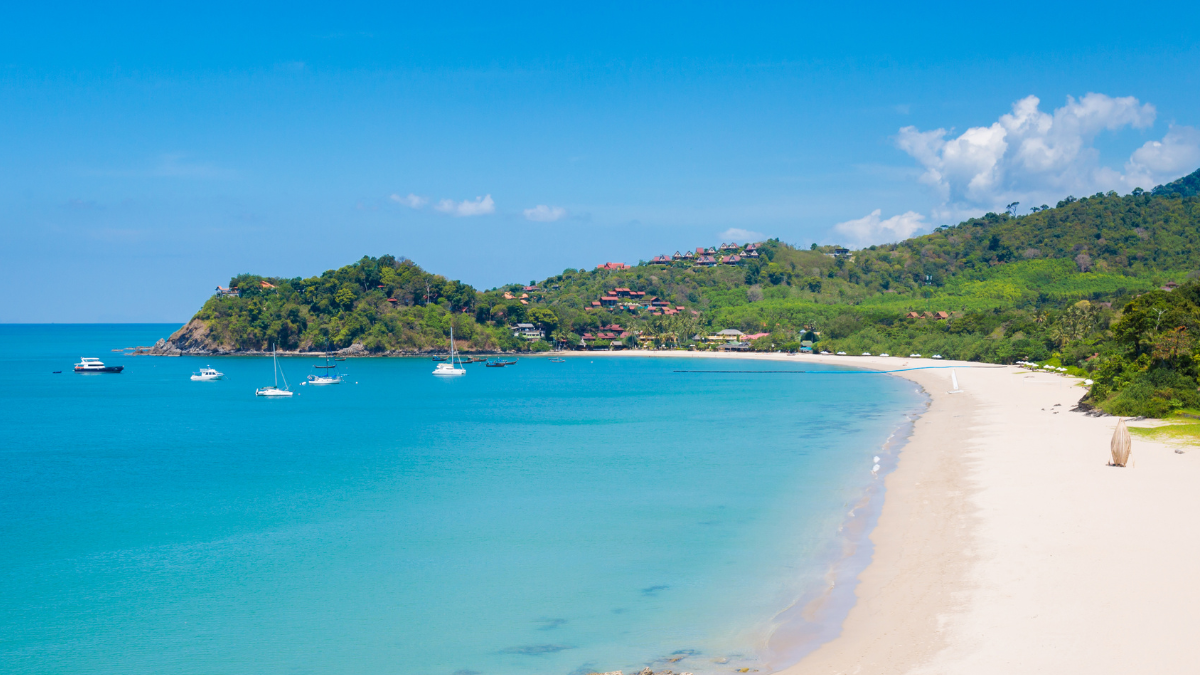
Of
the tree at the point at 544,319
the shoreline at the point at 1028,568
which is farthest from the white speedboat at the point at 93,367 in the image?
the shoreline at the point at 1028,568

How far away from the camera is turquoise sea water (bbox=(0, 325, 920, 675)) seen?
13.1 metres

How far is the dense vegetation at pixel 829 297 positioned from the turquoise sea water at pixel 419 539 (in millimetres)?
63575

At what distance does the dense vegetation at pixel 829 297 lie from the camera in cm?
11788

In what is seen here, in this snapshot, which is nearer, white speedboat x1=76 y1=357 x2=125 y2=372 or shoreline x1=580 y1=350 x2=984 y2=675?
shoreline x1=580 y1=350 x2=984 y2=675

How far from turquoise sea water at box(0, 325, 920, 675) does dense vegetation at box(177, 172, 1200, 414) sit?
2503 inches

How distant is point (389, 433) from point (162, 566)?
24.2 m

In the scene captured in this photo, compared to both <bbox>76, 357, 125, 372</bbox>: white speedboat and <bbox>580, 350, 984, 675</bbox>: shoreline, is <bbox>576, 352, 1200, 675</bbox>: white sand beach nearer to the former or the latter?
<bbox>580, 350, 984, 675</bbox>: shoreline

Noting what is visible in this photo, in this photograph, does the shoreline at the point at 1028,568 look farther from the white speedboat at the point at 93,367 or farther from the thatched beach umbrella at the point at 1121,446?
the white speedboat at the point at 93,367

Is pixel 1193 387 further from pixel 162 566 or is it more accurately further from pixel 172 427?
pixel 172 427

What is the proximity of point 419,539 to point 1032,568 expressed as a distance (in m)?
13.3

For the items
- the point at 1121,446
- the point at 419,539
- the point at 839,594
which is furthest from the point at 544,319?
the point at 839,594

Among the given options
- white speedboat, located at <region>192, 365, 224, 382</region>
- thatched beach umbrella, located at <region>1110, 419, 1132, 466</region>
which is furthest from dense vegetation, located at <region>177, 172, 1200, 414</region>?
thatched beach umbrella, located at <region>1110, 419, 1132, 466</region>

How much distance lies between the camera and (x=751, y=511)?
21578mm

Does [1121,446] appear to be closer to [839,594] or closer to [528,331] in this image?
[839,594]
